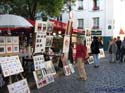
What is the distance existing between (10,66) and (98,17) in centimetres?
4594

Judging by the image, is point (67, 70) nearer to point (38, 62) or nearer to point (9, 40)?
point (38, 62)

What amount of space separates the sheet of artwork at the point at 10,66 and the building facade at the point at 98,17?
42.7 metres

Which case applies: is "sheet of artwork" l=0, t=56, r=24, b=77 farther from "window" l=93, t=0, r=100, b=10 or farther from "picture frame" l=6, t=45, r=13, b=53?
"window" l=93, t=0, r=100, b=10

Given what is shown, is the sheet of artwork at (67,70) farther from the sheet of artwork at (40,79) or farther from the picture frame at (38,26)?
the picture frame at (38,26)

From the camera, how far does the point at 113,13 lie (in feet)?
182

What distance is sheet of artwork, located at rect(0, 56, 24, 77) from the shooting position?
36.3 ft

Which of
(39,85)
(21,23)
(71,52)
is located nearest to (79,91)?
(39,85)

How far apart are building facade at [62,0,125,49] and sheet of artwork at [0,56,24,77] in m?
42.7

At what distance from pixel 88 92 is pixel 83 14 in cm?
4572

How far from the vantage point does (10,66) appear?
11.4 meters

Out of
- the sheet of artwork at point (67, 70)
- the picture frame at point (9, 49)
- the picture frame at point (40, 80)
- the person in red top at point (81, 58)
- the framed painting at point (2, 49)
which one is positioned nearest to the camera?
the framed painting at point (2, 49)

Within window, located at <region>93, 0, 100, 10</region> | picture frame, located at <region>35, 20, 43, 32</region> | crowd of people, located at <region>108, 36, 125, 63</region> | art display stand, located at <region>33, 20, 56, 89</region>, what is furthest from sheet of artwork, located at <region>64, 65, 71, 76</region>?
window, located at <region>93, 0, 100, 10</region>

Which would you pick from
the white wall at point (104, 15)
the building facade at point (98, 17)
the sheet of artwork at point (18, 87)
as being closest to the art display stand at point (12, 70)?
the sheet of artwork at point (18, 87)

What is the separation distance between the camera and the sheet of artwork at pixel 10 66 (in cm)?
1107
